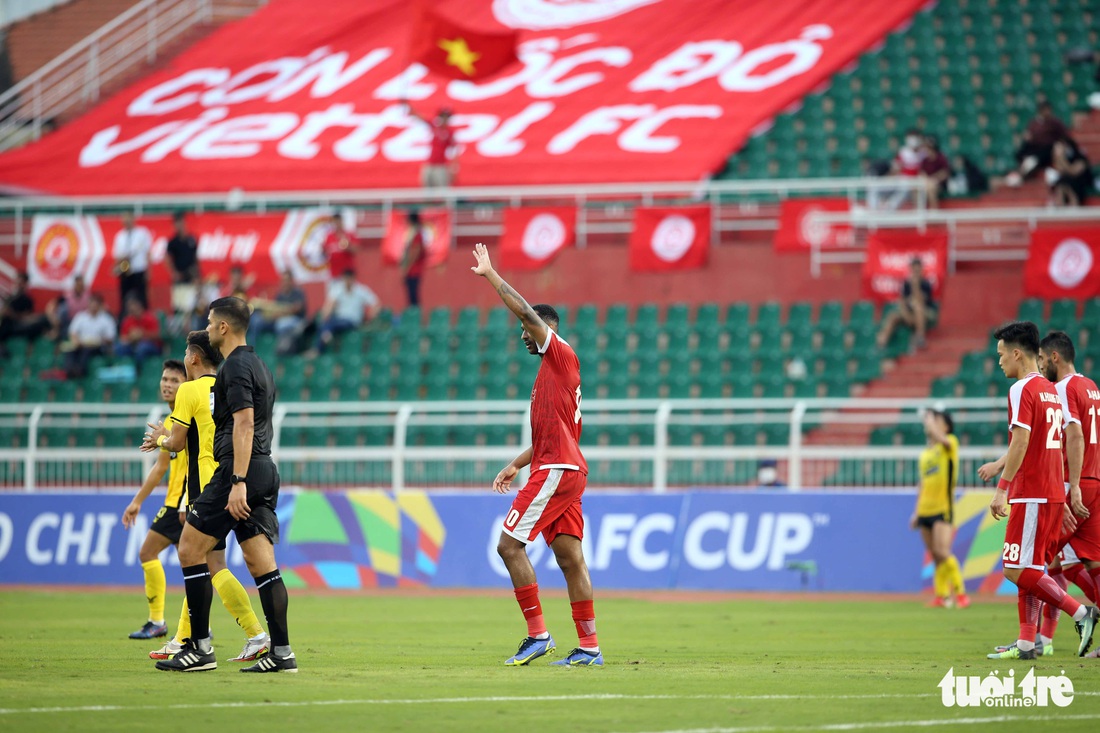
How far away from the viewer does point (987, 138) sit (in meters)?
29.2

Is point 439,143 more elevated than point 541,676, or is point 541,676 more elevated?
point 439,143

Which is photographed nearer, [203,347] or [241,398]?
[241,398]

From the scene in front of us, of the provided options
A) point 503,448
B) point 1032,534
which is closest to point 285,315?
point 503,448

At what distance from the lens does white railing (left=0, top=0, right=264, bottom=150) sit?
36.8 m

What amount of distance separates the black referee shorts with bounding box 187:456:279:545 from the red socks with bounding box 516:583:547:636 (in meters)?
1.76

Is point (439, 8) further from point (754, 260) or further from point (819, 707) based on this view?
point (819, 707)

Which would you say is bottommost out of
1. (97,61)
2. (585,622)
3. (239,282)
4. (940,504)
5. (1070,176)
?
(940,504)

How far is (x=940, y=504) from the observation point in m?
17.7

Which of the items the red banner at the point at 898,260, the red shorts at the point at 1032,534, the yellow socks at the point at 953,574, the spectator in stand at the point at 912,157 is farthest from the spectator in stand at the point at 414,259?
the red shorts at the point at 1032,534

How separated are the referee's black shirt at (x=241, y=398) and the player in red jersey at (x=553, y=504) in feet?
5.61

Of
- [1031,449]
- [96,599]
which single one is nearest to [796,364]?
[96,599]

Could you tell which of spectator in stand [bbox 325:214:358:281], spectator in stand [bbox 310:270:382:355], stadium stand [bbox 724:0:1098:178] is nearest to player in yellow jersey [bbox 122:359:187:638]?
spectator in stand [bbox 310:270:382:355]

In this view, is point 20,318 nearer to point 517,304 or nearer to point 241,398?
point 241,398

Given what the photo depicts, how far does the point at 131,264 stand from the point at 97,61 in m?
13.3
